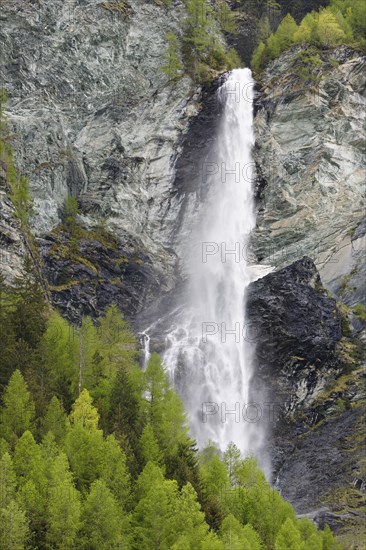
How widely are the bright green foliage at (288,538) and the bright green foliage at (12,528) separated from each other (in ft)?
39.4

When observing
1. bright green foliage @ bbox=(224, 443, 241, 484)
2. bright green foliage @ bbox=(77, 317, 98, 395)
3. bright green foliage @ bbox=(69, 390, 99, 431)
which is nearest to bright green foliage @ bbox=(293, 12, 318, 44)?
bright green foliage @ bbox=(77, 317, 98, 395)

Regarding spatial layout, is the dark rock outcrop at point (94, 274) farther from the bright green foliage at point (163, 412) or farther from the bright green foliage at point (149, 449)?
the bright green foliage at point (149, 449)

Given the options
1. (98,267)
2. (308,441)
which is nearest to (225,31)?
(98,267)

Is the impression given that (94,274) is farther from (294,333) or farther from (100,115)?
(100,115)

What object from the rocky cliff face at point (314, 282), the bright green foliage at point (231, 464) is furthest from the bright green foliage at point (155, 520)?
the rocky cliff face at point (314, 282)

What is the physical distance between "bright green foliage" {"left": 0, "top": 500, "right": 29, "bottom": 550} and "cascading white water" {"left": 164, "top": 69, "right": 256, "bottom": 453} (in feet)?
83.8

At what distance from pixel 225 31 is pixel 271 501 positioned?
2943 inches

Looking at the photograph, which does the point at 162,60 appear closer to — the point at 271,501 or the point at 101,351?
the point at 101,351

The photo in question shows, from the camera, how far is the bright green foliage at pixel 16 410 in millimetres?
36812

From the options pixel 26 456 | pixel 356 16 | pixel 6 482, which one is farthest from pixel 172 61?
pixel 6 482

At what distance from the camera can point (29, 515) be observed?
100ft

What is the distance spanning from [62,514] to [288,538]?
1121cm

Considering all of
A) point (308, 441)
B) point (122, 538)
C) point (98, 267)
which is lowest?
point (122, 538)

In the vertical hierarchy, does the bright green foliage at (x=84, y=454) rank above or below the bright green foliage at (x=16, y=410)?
below
